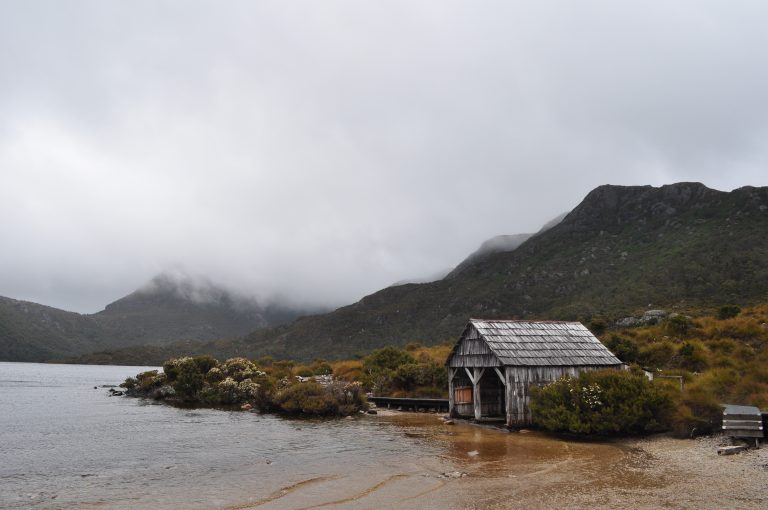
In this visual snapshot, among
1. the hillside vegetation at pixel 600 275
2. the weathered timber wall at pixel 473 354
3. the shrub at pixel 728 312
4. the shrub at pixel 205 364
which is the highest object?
the hillside vegetation at pixel 600 275

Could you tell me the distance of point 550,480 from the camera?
1461cm

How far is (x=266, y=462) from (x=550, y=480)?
972cm

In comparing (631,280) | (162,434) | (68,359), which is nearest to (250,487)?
(162,434)

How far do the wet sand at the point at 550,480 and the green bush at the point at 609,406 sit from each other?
0.79 metres

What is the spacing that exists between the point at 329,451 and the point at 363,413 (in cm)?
1446

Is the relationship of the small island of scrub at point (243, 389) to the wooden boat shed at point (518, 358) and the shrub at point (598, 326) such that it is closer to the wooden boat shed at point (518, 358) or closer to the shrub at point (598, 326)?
the wooden boat shed at point (518, 358)

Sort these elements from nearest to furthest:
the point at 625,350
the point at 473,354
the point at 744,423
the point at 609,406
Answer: the point at 744,423
the point at 609,406
the point at 473,354
the point at 625,350

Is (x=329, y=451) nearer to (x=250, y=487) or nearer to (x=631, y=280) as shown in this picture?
(x=250, y=487)

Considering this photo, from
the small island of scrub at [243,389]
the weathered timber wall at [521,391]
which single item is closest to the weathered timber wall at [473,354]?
the weathered timber wall at [521,391]

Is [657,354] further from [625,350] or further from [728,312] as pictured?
[728,312]

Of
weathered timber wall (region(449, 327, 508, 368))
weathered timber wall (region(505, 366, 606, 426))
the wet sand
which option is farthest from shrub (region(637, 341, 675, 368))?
the wet sand

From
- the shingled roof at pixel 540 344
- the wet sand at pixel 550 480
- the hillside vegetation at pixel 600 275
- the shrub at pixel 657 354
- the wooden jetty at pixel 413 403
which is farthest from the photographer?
the hillside vegetation at pixel 600 275

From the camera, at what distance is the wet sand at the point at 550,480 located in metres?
12.6

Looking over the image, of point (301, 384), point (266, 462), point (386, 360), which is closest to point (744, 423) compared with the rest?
point (266, 462)
